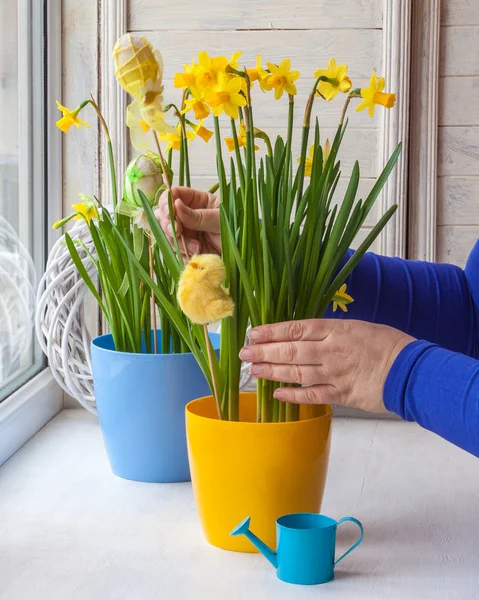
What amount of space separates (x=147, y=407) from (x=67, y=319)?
22 centimetres

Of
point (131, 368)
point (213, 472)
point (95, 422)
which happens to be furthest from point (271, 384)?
point (95, 422)

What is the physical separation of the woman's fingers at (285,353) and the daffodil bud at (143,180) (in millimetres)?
268

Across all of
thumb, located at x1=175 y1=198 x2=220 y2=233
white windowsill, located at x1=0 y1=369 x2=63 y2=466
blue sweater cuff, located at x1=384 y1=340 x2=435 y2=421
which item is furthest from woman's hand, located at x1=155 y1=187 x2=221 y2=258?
white windowsill, located at x1=0 y1=369 x2=63 y2=466

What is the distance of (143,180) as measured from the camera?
0.92m

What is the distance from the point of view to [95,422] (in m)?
1.25

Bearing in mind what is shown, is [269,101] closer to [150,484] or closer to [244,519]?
[150,484]

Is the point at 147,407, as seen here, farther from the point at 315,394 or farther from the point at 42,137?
the point at 42,137

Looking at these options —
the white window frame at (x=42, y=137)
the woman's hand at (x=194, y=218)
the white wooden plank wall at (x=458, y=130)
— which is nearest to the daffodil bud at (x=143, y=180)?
the woman's hand at (x=194, y=218)

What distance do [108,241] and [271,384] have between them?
1.04 feet

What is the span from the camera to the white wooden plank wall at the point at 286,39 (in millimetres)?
1258

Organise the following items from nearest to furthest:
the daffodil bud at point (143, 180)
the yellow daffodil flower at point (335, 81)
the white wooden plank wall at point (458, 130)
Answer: the yellow daffodil flower at point (335, 81) < the daffodil bud at point (143, 180) < the white wooden plank wall at point (458, 130)

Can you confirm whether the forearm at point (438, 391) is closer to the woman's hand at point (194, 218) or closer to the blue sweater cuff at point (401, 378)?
the blue sweater cuff at point (401, 378)

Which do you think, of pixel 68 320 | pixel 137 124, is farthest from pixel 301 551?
pixel 68 320

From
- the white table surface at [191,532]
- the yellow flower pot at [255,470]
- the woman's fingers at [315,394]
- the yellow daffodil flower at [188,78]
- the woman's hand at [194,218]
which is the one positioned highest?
the yellow daffodil flower at [188,78]
